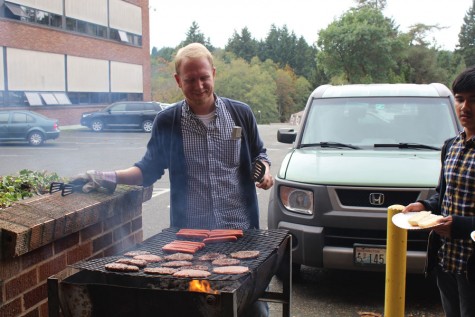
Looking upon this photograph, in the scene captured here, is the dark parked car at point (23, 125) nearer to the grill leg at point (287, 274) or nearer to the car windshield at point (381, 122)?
the grill leg at point (287, 274)

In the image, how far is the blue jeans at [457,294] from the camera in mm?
2398

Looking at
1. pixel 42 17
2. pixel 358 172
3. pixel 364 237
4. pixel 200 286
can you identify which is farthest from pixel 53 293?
pixel 358 172

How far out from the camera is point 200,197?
281 cm

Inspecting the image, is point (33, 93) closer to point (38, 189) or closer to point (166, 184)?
point (38, 189)

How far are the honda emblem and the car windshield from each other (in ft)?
3.20

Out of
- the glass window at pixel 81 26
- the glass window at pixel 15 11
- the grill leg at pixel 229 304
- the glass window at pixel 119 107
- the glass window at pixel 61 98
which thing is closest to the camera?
the grill leg at pixel 229 304

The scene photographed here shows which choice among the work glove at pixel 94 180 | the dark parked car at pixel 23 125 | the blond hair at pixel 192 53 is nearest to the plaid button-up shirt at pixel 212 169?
the blond hair at pixel 192 53

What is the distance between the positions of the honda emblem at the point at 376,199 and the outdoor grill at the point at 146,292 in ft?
6.36

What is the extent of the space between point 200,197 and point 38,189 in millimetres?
1039

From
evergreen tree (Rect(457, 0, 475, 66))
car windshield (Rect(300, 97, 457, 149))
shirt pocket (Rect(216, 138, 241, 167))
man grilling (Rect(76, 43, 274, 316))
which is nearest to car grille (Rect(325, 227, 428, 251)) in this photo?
car windshield (Rect(300, 97, 457, 149))

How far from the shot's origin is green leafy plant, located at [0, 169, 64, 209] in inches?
104

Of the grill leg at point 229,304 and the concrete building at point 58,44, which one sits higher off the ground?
the concrete building at point 58,44

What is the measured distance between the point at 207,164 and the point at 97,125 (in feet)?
66.9

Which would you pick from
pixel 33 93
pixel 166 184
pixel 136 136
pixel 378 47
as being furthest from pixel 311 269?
pixel 378 47
